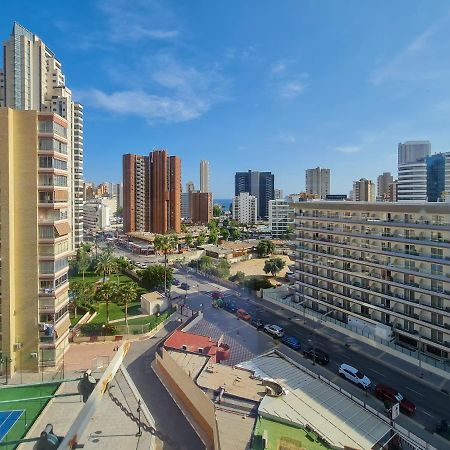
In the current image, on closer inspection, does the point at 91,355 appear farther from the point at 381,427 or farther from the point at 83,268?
the point at 83,268

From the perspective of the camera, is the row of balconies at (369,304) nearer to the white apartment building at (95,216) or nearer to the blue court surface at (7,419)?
the blue court surface at (7,419)

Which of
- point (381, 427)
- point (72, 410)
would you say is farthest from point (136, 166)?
point (381, 427)

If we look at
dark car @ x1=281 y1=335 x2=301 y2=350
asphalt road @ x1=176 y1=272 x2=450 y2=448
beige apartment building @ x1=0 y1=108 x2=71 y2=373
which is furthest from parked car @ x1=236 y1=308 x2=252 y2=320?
beige apartment building @ x1=0 y1=108 x2=71 y2=373

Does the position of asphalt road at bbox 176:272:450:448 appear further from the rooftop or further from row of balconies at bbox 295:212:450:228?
row of balconies at bbox 295:212:450:228

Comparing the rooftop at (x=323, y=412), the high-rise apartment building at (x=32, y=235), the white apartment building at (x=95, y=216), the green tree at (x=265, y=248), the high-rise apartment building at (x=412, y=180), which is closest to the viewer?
the rooftop at (x=323, y=412)

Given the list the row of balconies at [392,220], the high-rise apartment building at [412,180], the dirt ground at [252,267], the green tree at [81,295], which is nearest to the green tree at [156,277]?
A: the green tree at [81,295]

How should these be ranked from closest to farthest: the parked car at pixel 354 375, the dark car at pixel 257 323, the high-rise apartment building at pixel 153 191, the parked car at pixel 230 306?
the parked car at pixel 354 375, the dark car at pixel 257 323, the parked car at pixel 230 306, the high-rise apartment building at pixel 153 191

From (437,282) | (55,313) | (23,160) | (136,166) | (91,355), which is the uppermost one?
(136,166)

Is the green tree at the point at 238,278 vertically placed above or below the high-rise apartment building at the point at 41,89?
below
